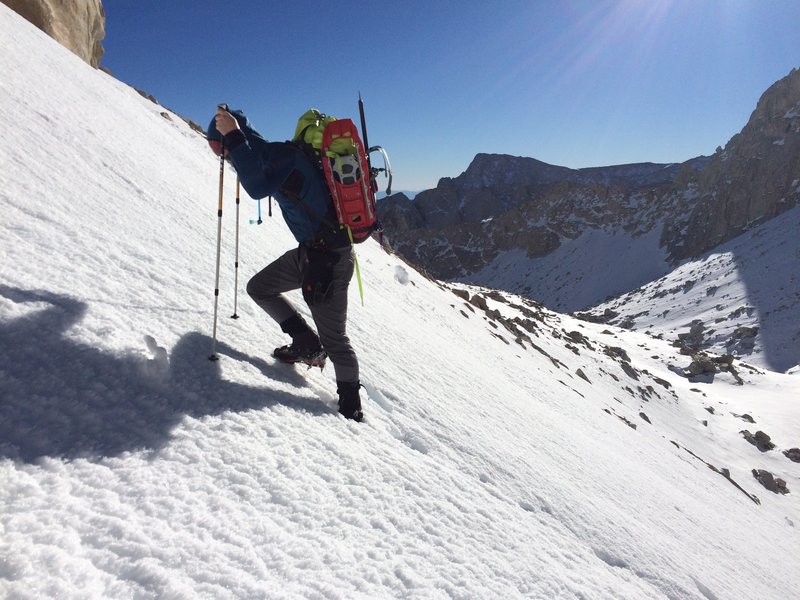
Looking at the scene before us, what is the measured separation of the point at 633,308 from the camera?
258ft

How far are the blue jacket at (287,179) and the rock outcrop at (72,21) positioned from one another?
50.8ft

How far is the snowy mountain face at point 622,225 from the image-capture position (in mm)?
96812

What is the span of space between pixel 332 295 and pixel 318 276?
0.71 feet

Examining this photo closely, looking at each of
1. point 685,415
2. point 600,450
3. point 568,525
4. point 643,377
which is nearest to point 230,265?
point 568,525

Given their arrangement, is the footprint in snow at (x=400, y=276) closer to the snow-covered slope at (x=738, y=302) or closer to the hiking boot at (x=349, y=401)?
the hiking boot at (x=349, y=401)

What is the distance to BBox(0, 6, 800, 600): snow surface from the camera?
1.91 meters

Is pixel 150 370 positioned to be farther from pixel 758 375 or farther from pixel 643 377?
→ pixel 758 375

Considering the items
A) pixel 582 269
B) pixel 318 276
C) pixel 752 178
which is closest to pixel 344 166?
pixel 318 276

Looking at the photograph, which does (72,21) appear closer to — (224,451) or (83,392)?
(83,392)

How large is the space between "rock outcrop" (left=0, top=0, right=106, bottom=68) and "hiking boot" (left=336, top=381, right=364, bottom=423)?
16.7 m

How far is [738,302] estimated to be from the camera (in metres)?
65.6

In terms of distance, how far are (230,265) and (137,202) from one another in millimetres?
1431

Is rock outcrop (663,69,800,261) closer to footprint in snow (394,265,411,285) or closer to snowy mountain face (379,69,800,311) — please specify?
snowy mountain face (379,69,800,311)

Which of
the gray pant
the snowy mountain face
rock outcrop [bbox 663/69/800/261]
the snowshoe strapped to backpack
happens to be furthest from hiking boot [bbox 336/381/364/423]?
rock outcrop [bbox 663/69/800/261]
